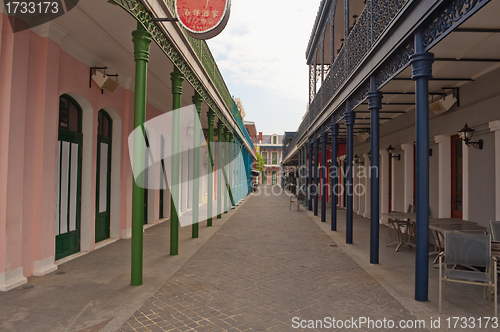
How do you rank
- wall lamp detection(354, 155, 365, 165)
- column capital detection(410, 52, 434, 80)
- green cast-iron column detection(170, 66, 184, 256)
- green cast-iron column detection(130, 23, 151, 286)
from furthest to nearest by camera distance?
wall lamp detection(354, 155, 365, 165) < green cast-iron column detection(170, 66, 184, 256) < green cast-iron column detection(130, 23, 151, 286) < column capital detection(410, 52, 434, 80)

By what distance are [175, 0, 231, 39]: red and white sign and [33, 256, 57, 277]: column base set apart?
4.49 metres

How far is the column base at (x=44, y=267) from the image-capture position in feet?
18.2

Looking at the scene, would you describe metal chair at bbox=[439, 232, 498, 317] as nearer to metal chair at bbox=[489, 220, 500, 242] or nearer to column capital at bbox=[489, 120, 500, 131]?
metal chair at bbox=[489, 220, 500, 242]

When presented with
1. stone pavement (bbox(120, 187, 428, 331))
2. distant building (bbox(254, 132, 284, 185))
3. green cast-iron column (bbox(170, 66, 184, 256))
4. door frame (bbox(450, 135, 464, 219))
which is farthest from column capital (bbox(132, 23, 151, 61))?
distant building (bbox(254, 132, 284, 185))

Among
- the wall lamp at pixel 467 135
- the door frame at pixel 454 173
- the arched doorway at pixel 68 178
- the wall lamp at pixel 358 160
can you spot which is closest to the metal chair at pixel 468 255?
the wall lamp at pixel 467 135

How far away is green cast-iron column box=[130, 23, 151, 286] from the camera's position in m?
5.14

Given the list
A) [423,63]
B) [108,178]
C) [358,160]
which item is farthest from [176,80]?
[358,160]

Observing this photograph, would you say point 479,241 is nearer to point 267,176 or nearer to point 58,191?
point 58,191

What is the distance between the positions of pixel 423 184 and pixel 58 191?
6.34 m

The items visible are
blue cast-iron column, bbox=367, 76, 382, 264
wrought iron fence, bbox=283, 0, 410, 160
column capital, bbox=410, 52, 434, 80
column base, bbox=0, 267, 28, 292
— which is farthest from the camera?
blue cast-iron column, bbox=367, 76, 382, 264

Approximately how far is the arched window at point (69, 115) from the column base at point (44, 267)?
8.23 feet

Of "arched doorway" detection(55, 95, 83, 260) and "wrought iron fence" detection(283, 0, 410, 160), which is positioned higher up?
"wrought iron fence" detection(283, 0, 410, 160)

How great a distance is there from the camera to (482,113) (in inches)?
269

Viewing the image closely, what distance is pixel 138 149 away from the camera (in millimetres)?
5215
